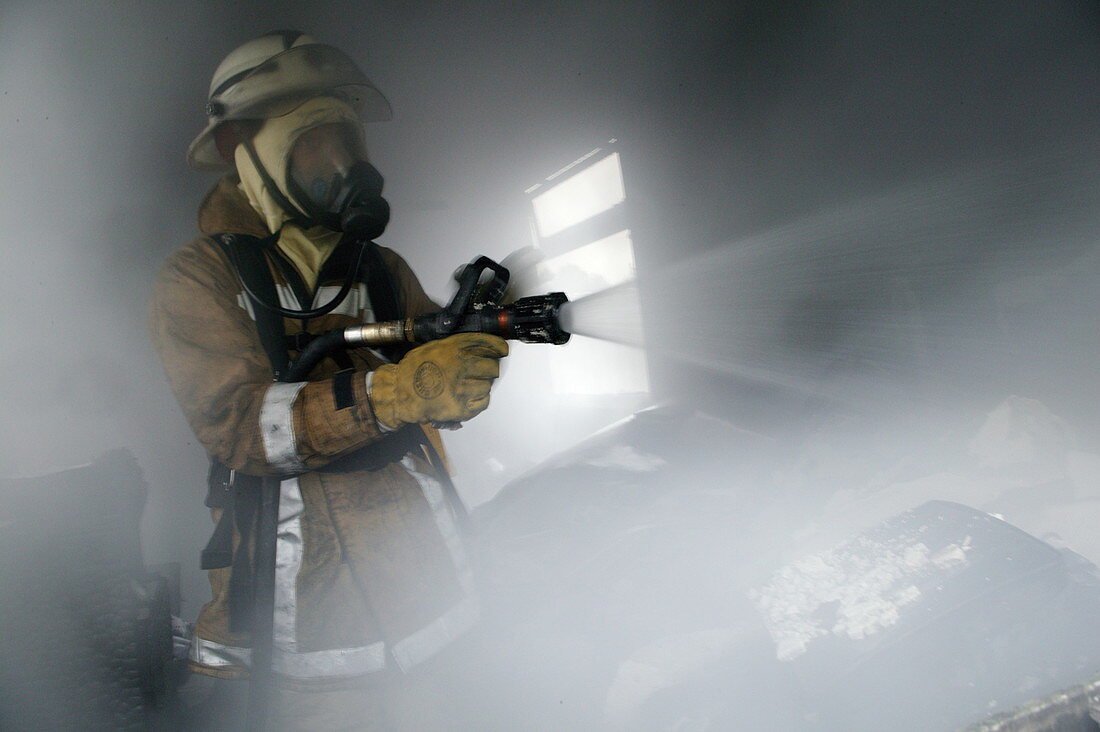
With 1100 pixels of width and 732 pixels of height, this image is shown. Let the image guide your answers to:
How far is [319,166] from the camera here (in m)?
1.13

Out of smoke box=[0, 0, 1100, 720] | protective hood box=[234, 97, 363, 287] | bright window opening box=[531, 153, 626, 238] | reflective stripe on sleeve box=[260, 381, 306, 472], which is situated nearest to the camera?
reflective stripe on sleeve box=[260, 381, 306, 472]

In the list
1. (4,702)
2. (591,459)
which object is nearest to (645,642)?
(591,459)

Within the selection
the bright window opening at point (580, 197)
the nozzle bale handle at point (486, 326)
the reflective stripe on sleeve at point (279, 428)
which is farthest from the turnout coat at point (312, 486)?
the bright window opening at point (580, 197)

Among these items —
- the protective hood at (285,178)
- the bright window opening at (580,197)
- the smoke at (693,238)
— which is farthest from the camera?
the bright window opening at (580,197)

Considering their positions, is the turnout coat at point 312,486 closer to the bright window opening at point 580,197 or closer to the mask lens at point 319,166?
the mask lens at point 319,166

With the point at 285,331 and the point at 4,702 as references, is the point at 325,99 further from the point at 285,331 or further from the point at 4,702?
the point at 4,702

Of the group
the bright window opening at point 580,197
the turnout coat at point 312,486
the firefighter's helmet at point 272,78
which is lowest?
the turnout coat at point 312,486

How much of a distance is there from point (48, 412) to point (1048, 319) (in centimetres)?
309

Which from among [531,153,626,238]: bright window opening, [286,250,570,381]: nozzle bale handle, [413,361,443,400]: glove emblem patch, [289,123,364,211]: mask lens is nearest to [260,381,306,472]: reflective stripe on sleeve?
[286,250,570,381]: nozzle bale handle

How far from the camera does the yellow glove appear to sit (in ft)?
3.01

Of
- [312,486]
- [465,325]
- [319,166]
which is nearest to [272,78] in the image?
[319,166]

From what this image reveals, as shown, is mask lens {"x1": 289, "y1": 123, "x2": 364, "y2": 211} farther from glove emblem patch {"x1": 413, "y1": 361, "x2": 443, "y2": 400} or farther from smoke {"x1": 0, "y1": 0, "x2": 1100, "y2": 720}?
glove emblem patch {"x1": 413, "y1": 361, "x2": 443, "y2": 400}

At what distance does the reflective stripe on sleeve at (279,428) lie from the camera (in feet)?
2.97

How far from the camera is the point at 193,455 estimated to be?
1.33 m
